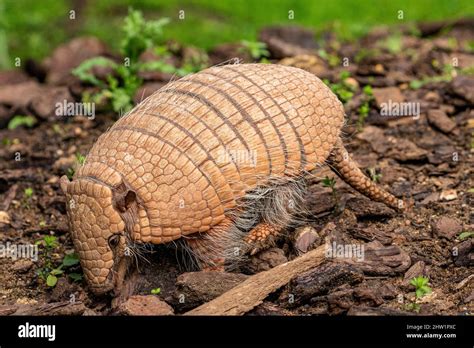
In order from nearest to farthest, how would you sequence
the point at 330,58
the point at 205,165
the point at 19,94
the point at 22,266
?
the point at 205,165 → the point at 22,266 → the point at 19,94 → the point at 330,58

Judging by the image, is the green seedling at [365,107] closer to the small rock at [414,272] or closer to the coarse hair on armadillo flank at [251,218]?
the coarse hair on armadillo flank at [251,218]

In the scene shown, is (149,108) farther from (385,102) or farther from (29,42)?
(29,42)

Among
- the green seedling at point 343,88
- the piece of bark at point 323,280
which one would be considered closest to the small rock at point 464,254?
the piece of bark at point 323,280

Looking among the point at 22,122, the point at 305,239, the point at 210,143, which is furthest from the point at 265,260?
the point at 22,122

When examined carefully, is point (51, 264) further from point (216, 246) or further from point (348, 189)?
point (348, 189)

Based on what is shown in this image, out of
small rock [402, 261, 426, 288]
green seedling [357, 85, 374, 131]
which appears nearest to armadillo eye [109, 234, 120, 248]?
small rock [402, 261, 426, 288]

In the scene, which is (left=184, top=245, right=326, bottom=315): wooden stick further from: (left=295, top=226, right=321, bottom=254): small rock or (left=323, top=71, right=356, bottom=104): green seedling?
(left=323, top=71, right=356, bottom=104): green seedling

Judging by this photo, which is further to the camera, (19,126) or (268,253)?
(19,126)
